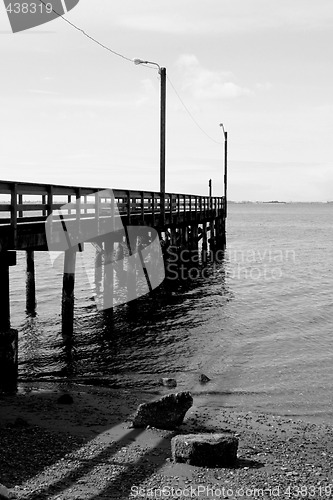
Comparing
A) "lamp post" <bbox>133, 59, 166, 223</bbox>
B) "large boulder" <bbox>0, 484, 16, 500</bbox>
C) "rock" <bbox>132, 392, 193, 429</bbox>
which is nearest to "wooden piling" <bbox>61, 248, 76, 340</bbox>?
"rock" <bbox>132, 392, 193, 429</bbox>

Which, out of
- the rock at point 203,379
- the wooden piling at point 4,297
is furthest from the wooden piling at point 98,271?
the wooden piling at point 4,297

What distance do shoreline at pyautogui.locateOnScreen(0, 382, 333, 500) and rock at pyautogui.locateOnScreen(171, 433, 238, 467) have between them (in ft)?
0.41

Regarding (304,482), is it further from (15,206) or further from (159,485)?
(15,206)

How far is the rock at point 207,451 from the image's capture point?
24.3 feet

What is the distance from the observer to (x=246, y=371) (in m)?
12.9

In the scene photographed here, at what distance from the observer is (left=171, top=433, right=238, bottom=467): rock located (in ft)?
24.3

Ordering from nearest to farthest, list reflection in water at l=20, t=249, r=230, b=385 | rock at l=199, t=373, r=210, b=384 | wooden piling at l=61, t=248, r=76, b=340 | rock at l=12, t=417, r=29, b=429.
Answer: rock at l=12, t=417, r=29, b=429 < rock at l=199, t=373, r=210, b=384 < reflection in water at l=20, t=249, r=230, b=385 < wooden piling at l=61, t=248, r=76, b=340

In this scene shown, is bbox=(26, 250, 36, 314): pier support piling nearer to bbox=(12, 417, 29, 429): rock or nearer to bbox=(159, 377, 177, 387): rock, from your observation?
Answer: bbox=(159, 377, 177, 387): rock

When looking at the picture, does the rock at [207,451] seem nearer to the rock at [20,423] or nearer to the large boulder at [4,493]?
the large boulder at [4,493]

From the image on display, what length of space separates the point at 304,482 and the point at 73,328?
10126 millimetres

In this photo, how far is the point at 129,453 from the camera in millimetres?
7824

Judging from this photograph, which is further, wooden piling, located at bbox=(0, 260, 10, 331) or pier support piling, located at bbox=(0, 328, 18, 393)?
wooden piling, located at bbox=(0, 260, 10, 331)

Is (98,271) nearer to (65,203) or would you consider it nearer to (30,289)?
(30,289)

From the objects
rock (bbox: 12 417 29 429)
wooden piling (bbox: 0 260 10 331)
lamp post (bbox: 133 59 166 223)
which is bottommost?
rock (bbox: 12 417 29 429)
